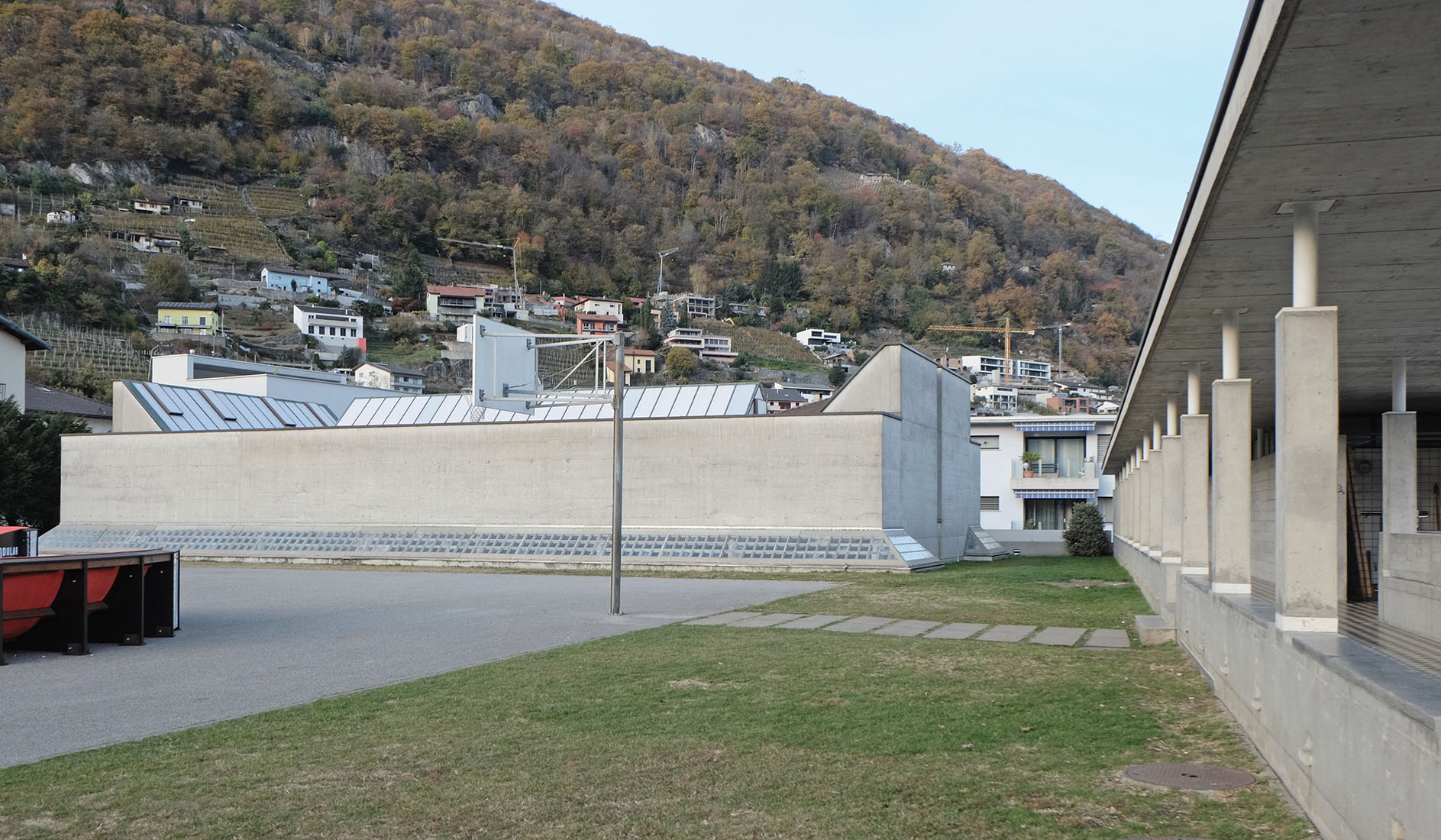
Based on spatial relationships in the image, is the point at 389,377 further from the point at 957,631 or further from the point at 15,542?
the point at 957,631

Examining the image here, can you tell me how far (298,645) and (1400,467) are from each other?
14647mm

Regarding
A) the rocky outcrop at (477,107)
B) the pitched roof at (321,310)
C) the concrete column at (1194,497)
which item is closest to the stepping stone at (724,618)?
the concrete column at (1194,497)

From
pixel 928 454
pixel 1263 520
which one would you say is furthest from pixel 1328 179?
pixel 928 454

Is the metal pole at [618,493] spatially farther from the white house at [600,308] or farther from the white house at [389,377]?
the white house at [600,308]

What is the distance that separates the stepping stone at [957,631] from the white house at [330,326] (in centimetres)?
10143

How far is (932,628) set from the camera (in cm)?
1455

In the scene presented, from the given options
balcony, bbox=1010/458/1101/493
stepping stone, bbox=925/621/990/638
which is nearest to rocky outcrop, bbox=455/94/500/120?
balcony, bbox=1010/458/1101/493

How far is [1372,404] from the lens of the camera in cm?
1908

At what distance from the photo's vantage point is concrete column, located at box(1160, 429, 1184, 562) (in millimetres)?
14852

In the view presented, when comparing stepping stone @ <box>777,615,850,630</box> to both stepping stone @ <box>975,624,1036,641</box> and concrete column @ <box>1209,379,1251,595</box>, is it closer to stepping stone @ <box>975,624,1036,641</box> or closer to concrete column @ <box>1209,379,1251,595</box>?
stepping stone @ <box>975,624,1036,641</box>

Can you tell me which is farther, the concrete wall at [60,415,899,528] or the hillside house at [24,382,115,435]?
the hillside house at [24,382,115,435]

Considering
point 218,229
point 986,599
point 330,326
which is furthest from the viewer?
point 218,229

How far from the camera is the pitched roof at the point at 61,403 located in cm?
5528

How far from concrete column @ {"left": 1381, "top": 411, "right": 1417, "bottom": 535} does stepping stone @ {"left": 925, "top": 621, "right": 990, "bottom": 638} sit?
5.75 metres
